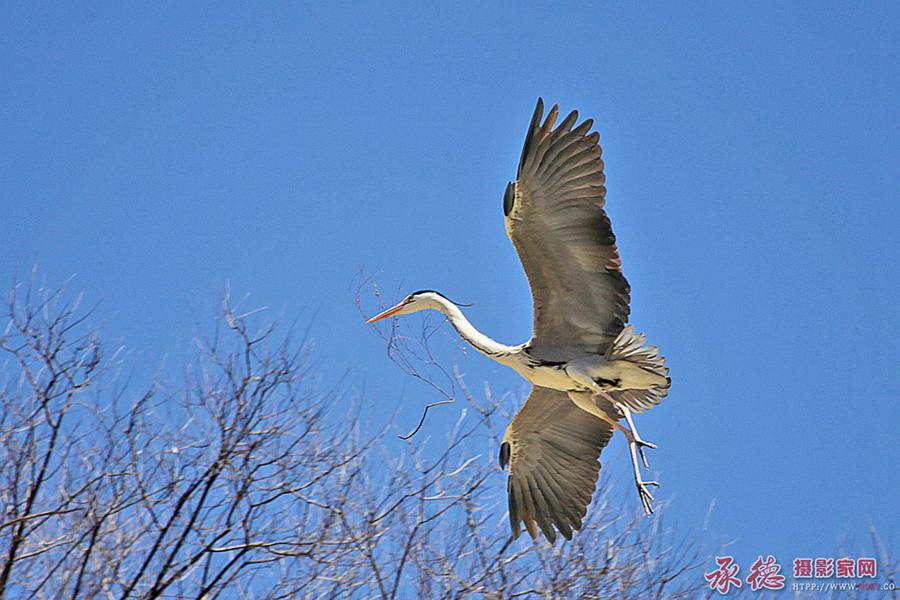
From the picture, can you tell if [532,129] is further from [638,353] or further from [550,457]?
[550,457]

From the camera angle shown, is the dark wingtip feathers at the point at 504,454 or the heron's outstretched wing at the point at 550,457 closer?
the heron's outstretched wing at the point at 550,457

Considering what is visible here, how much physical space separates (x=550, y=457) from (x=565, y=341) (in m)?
1.31

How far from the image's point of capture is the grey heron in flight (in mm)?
7812

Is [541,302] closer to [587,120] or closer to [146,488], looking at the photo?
[587,120]

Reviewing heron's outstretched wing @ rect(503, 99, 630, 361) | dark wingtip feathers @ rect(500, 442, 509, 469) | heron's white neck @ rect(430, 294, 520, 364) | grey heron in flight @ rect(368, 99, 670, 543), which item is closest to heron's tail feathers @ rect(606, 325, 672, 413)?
grey heron in flight @ rect(368, 99, 670, 543)

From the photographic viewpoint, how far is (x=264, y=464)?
834cm

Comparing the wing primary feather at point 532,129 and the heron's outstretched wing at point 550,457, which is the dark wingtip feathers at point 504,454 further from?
the wing primary feather at point 532,129

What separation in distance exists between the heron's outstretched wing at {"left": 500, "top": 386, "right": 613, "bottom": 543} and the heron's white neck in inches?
29.6

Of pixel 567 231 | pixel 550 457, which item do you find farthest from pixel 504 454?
pixel 567 231

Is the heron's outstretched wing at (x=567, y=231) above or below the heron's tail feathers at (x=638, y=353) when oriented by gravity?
above

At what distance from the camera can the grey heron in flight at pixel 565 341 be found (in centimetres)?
781

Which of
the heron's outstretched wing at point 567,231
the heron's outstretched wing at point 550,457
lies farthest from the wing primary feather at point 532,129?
the heron's outstretched wing at point 550,457

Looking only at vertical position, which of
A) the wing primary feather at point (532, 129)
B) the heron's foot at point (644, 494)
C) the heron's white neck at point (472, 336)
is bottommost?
the heron's foot at point (644, 494)

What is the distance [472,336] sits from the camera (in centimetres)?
871
